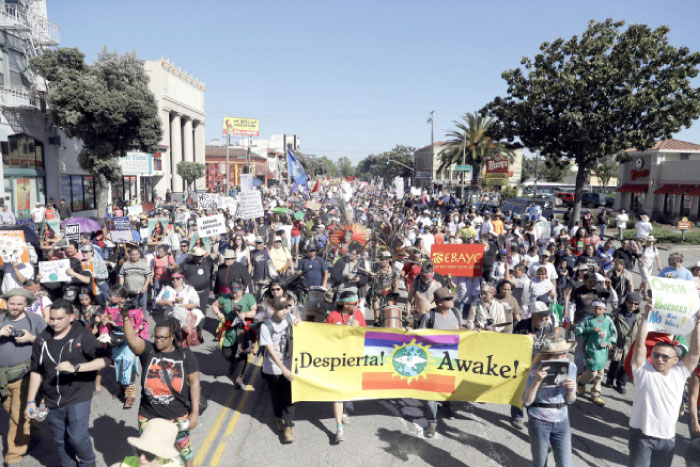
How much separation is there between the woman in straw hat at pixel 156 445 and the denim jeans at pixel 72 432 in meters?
1.61

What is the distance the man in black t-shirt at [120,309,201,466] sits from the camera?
13.7 feet

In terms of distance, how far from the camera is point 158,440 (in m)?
3.04

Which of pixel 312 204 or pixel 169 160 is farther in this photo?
pixel 169 160

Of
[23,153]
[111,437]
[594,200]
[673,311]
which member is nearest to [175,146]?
[23,153]

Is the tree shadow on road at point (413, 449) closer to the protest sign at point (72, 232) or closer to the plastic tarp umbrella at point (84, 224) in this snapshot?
the protest sign at point (72, 232)

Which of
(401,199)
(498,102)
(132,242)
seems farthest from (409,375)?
(401,199)

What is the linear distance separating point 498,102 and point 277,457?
27.2 meters

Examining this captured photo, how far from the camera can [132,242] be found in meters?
12.6

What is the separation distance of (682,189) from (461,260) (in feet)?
103

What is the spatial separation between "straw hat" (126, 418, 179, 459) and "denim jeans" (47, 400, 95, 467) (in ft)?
5.75

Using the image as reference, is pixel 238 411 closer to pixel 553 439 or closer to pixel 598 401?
pixel 553 439

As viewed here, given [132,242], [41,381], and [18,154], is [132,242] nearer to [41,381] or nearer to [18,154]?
[41,381]

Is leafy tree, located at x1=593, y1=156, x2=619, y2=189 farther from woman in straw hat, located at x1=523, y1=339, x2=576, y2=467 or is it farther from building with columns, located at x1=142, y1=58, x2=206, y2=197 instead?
woman in straw hat, located at x1=523, y1=339, x2=576, y2=467

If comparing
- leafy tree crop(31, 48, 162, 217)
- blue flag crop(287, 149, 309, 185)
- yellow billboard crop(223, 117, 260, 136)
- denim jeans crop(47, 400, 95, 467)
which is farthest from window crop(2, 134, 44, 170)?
yellow billboard crop(223, 117, 260, 136)
